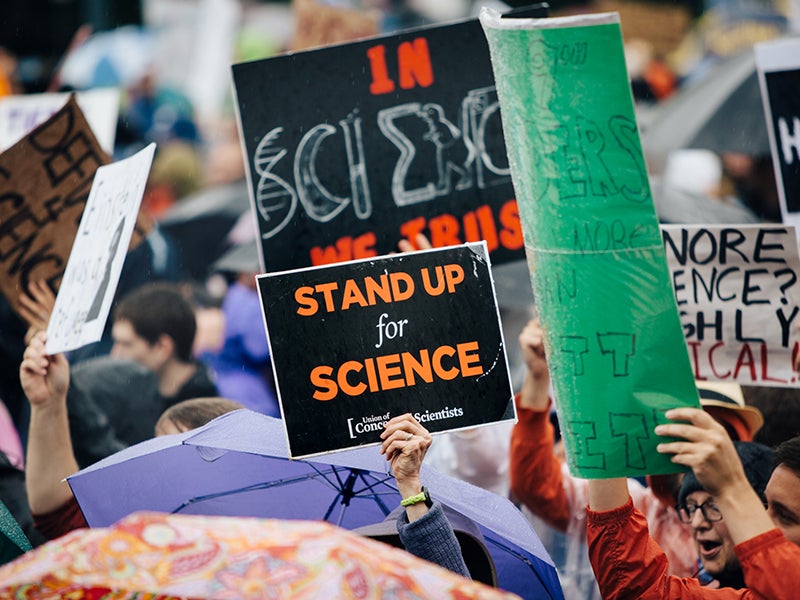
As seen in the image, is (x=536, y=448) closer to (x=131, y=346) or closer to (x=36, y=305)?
(x=36, y=305)

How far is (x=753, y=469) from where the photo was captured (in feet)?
11.9

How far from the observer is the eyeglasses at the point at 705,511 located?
3.53 m

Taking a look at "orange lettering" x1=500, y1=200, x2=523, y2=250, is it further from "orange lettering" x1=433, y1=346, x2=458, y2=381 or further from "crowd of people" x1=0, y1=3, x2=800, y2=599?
"orange lettering" x1=433, y1=346, x2=458, y2=381

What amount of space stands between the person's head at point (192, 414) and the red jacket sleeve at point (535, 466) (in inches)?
34.5

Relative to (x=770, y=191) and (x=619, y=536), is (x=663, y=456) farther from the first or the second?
(x=770, y=191)

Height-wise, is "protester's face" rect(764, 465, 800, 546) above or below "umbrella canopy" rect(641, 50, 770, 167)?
below

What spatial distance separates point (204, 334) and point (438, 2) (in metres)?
9.57

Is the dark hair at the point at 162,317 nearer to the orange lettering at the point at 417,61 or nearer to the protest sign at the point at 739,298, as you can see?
the orange lettering at the point at 417,61

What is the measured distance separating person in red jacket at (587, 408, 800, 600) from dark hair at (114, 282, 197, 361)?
2.99 meters

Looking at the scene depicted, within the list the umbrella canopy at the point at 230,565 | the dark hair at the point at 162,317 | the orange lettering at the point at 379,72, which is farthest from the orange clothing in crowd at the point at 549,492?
the dark hair at the point at 162,317

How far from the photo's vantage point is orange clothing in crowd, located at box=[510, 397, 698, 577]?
3.92 meters

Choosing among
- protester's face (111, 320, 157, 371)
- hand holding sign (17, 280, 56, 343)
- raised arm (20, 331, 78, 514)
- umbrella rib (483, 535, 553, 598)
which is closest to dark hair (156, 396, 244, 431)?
raised arm (20, 331, 78, 514)

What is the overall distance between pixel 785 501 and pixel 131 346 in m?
3.36

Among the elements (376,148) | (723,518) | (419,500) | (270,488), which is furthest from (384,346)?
(376,148)
